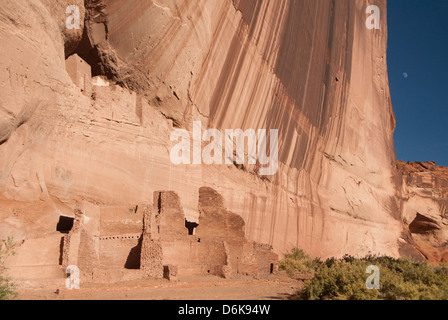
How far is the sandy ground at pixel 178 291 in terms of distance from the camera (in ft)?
34.9

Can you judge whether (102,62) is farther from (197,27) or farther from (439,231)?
(439,231)

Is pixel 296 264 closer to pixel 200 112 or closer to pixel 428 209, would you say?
pixel 200 112

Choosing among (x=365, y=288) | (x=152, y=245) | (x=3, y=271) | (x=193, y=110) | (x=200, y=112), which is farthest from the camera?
(x=200, y=112)

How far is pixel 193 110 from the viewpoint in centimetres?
1967

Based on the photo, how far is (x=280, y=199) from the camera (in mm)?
24797

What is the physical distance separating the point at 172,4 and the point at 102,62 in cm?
319

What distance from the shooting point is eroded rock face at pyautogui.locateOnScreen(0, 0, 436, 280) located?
1337 cm

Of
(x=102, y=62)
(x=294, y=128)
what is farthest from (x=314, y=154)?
(x=102, y=62)

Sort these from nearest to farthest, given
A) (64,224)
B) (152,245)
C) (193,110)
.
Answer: (152,245), (64,224), (193,110)

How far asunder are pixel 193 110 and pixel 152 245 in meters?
7.29

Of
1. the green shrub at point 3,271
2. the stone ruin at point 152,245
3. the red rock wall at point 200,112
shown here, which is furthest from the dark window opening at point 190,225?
the green shrub at point 3,271

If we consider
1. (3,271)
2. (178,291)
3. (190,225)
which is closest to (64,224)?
(3,271)

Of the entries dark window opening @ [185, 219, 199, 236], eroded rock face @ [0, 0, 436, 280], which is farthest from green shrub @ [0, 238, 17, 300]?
dark window opening @ [185, 219, 199, 236]

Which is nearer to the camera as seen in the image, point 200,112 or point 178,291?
point 178,291
